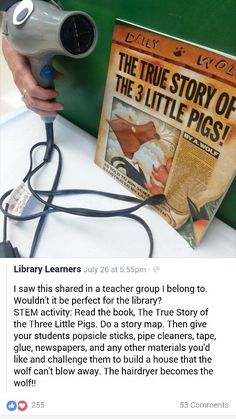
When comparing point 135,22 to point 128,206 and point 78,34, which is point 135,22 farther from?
point 128,206

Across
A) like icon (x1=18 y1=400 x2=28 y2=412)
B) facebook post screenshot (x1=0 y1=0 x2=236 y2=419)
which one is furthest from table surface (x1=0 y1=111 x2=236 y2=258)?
like icon (x1=18 y1=400 x2=28 y2=412)

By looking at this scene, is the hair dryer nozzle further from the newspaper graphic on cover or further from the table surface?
the table surface

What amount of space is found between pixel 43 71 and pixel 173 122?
192 mm

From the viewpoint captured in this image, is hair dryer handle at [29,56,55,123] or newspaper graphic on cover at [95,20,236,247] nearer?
newspaper graphic on cover at [95,20,236,247]

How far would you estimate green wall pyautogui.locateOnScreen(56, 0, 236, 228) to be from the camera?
27 centimetres

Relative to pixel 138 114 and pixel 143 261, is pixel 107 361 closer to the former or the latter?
pixel 143 261

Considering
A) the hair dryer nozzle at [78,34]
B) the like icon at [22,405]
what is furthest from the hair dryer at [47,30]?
the like icon at [22,405]

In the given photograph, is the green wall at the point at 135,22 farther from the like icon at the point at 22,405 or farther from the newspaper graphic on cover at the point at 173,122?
the like icon at the point at 22,405

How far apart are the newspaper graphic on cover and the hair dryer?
0.04 metres

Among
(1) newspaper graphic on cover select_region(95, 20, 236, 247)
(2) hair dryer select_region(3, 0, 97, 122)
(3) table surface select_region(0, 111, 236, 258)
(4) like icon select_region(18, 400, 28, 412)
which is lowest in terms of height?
(4) like icon select_region(18, 400, 28, 412)

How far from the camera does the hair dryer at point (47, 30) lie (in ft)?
1.01

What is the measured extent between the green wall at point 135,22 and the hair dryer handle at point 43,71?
5cm

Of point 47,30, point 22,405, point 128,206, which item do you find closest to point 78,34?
point 47,30

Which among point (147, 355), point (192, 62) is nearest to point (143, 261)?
point (147, 355)
